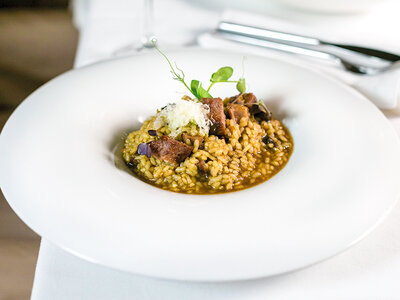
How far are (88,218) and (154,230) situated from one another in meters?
0.21

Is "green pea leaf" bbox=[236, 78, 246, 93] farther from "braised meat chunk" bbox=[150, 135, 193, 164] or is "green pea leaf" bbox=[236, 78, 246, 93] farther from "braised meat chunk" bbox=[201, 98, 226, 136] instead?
"braised meat chunk" bbox=[150, 135, 193, 164]

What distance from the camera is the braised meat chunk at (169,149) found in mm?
1791

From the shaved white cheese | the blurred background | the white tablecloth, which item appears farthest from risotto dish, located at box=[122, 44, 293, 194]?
the blurred background

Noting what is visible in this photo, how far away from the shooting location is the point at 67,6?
564cm

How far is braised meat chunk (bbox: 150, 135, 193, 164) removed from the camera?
70.5 inches

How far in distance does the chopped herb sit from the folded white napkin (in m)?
1.05

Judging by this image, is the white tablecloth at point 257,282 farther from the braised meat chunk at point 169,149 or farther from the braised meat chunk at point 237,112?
the braised meat chunk at point 237,112

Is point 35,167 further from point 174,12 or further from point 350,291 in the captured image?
point 174,12

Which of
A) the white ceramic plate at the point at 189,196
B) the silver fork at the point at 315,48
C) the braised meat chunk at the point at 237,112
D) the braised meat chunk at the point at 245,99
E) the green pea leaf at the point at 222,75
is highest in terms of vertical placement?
the silver fork at the point at 315,48

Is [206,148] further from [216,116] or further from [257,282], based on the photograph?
[257,282]

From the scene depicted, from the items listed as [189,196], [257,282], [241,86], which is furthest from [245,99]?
[257,282]

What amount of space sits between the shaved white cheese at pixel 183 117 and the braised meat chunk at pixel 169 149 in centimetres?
8

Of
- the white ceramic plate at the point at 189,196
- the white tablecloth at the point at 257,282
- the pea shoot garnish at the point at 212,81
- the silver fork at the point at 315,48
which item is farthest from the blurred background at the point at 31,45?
the white tablecloth at the point at 257,282

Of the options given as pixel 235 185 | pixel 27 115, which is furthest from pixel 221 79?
pixel 27 115
